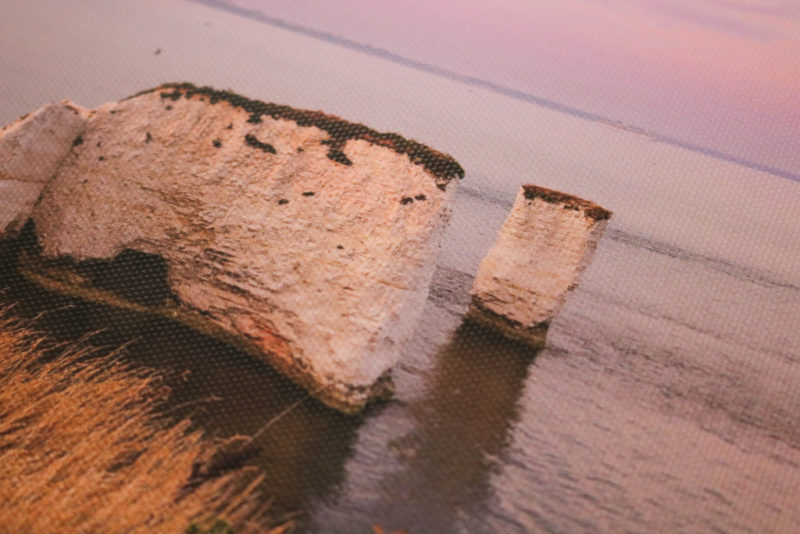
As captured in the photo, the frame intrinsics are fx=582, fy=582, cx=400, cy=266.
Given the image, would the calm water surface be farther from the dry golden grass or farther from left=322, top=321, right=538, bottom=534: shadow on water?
the dry golden grass

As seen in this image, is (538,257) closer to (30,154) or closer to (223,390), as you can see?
(223,390)

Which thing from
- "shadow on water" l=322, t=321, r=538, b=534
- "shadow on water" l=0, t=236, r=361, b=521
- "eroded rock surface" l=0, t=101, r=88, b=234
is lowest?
"shadow on water" l=0, t=236, r=361, b=521

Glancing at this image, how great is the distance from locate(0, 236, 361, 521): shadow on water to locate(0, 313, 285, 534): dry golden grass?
61 cm

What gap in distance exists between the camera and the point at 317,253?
13953mm

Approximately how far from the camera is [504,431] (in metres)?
13.8

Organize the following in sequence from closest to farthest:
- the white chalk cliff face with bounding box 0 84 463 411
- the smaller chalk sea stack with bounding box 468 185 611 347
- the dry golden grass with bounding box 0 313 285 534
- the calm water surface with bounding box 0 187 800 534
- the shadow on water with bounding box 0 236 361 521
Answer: the dry golden grass with bounding box 0 313 285 534, the shadow on water with bounding box 0 236 361 521, the calm water surface with bounding box 0 187 800 534, the white chalk cliff face with bounding box 0 84 463 411, the smaller chalk sea stack with bounding box 468 185 611 347

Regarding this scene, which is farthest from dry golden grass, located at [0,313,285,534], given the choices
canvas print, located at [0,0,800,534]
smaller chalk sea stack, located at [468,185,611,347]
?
smaller chalk sea stack, located at [468,185,611,347]

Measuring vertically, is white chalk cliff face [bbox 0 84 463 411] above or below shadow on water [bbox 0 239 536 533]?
above

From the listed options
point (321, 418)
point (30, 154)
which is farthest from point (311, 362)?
point (30, 154)

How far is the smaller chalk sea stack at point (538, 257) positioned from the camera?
19.2m

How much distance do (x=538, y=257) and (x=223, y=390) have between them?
11.5 metres

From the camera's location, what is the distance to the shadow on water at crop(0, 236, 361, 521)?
10.3 meters

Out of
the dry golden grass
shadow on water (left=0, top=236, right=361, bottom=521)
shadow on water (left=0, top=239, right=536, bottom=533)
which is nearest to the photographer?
the dry golden grass

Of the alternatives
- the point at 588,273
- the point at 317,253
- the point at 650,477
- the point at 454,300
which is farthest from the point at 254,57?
the point at 650,477
